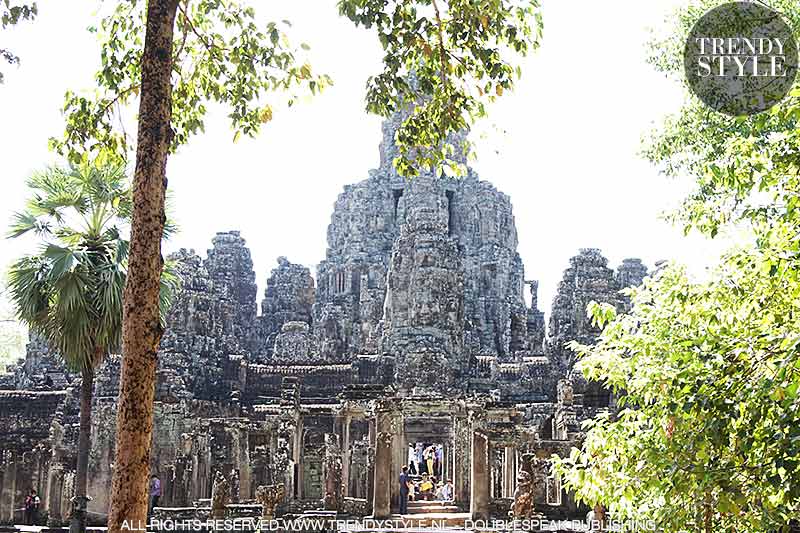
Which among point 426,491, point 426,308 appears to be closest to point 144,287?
point 426,491

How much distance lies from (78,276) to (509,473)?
13.1m

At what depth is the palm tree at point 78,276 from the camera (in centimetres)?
1412

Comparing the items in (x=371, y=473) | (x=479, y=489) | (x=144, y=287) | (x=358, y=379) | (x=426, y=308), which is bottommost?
(x=479, y=489)

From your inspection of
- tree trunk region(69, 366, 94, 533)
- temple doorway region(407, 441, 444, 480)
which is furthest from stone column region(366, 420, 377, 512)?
temple doorway region(407, 441, 444, 480)

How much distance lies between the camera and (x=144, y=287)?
5.96 meters

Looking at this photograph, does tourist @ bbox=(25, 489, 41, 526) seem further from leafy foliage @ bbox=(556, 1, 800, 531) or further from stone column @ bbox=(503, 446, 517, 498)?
leafy foliage @ bbox=(556, 1, 800, 531)

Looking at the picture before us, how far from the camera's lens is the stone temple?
19.3 metres

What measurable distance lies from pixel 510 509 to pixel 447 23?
1241cm

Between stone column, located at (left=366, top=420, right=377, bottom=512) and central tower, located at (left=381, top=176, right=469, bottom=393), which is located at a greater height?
central tower, located at (left=381, top=176, right=469, bottom=393)

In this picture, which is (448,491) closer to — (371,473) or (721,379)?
(371,473)

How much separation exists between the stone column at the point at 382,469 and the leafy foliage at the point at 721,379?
377 inches

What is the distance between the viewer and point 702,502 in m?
5.83

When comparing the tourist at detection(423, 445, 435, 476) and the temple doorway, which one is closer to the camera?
the tourist at detection(423, 445, 435, 476)

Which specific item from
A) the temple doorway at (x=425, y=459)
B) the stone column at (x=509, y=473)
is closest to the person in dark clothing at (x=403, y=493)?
the stone column at (x=509, y=473)
